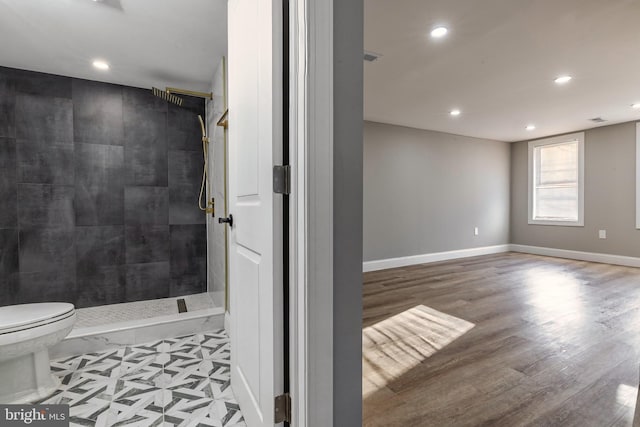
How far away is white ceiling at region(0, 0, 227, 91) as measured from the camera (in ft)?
6.25

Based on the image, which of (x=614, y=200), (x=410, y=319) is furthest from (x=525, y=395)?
(x=614, y=200)

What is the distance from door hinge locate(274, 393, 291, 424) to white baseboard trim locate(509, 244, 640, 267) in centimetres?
619

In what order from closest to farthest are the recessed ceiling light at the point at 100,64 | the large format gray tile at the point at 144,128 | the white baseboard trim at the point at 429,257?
the recessed ceiling light at the point at 100,64 < the large format gray tile at the point at 144,128 < the white baseboard trim at the point at 429,257

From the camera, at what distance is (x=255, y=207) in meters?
1.24

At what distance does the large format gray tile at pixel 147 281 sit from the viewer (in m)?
3.13

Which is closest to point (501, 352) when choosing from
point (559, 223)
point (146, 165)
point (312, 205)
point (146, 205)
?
point (312, 205)

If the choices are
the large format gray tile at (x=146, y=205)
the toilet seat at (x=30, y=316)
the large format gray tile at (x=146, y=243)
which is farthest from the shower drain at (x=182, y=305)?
the toilet seat at (x=30, y=316)

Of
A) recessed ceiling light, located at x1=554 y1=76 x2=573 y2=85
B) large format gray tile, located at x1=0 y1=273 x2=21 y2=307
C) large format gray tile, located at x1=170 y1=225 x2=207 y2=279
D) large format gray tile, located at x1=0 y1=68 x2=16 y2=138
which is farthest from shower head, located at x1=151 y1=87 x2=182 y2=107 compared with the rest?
recessed ceiling light, located at x1=554 y1=76 x2=573 y2=85

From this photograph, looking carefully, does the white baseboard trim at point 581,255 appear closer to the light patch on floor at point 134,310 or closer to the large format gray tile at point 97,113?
the light patch on floor at point 134,310

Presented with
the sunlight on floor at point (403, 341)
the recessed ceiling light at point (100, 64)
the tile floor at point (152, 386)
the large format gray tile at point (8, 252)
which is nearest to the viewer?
the tile floor at point (152, 386)

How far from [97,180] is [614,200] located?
714 cm

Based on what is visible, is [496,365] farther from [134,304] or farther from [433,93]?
[134,304]

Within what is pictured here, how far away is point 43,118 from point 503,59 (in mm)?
4081

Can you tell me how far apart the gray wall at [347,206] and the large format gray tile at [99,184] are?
2878 millimetres
